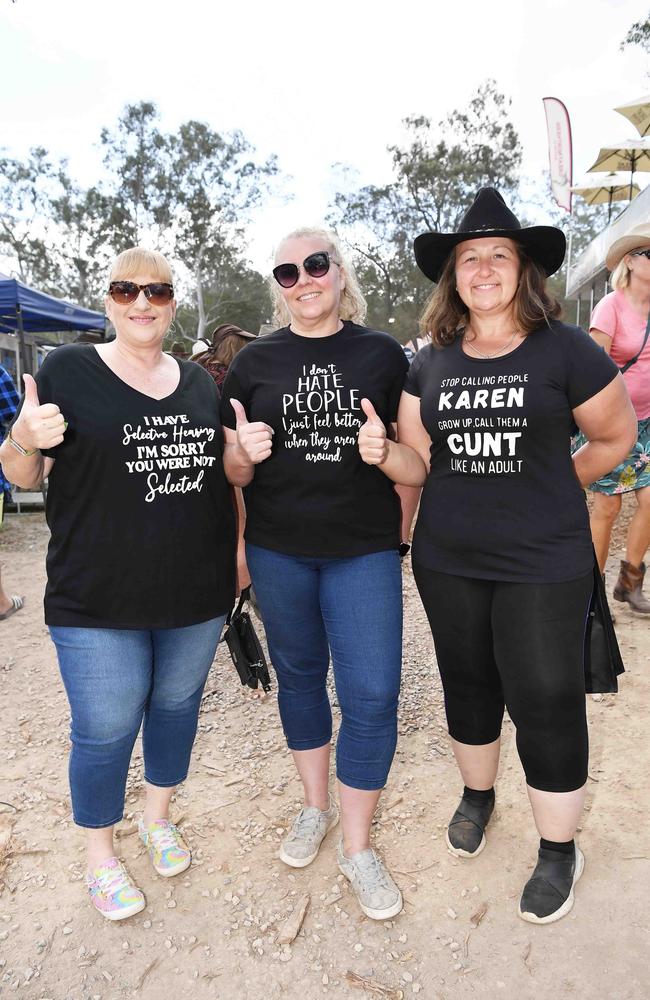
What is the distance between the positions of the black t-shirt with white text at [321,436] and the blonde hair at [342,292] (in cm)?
14

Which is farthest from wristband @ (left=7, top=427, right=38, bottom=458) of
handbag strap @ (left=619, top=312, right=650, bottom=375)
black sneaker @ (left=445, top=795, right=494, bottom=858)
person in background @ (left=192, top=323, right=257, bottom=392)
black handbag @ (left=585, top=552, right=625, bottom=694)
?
handbag strap @ (left=619, top=312, right=650, bottom=375)

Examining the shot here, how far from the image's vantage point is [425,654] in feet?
12.9

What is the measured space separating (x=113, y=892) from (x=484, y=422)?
1.80 m

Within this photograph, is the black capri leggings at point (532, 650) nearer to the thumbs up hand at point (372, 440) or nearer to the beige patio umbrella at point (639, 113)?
the thumbs up hand at point (372, 440)

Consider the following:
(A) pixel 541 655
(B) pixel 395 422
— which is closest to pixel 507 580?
(A) pixel 541 655

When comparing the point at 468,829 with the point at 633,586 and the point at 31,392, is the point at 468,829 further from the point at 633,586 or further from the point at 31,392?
the point at 633,586

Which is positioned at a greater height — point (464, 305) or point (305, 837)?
point (464, 305)

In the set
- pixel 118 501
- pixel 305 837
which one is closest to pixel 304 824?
pixel 305 837

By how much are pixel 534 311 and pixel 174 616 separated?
4.34ft

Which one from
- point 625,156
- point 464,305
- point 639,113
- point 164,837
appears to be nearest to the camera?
point 464,305

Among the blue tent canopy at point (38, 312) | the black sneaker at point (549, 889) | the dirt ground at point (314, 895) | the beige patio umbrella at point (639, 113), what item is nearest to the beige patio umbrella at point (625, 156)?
the beige patio umbrella at point (639, 113)

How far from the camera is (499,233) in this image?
1.85 m

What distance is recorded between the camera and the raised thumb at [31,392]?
1.75 m

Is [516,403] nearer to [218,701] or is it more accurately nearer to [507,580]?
[507,580]
